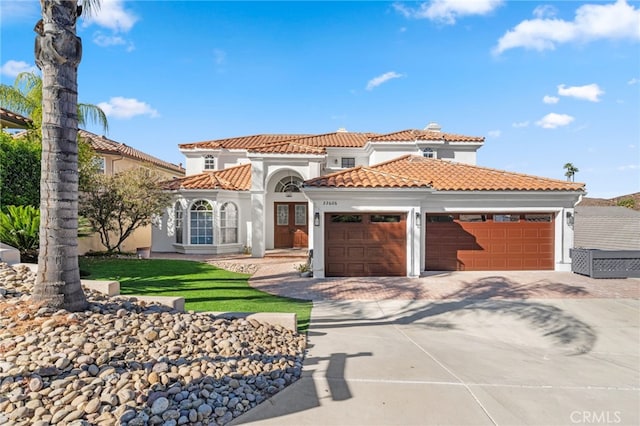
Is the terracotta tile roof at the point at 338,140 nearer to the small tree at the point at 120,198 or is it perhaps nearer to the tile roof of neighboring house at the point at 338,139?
the tile roof of neighboring house at the point at 338,139

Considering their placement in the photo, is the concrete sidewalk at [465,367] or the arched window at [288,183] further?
the arched window at [288,183]

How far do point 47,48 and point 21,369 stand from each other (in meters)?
4.86

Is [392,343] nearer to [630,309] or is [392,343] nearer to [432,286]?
[432,286]

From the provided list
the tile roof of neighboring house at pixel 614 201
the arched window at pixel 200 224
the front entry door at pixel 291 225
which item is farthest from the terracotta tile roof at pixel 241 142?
the tile roof of neighboring house at pixel 614 201

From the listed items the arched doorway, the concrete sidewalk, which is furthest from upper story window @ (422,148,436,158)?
the concrete sidewalk

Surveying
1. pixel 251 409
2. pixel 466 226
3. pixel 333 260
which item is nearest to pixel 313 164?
pixel 333 260

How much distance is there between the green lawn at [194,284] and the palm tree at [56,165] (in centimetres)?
316

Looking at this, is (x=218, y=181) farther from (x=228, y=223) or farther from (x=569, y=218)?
(x=569, y=218)

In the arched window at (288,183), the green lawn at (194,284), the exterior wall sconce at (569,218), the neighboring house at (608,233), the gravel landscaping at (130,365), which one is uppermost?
the arched window at (288,183)

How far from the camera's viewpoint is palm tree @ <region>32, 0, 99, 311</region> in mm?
5449

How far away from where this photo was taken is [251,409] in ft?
13.5

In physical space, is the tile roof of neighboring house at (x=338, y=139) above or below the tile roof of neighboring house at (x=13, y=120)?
above

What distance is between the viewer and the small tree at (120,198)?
15586mm

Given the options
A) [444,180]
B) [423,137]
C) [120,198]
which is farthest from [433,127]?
[120,198]
